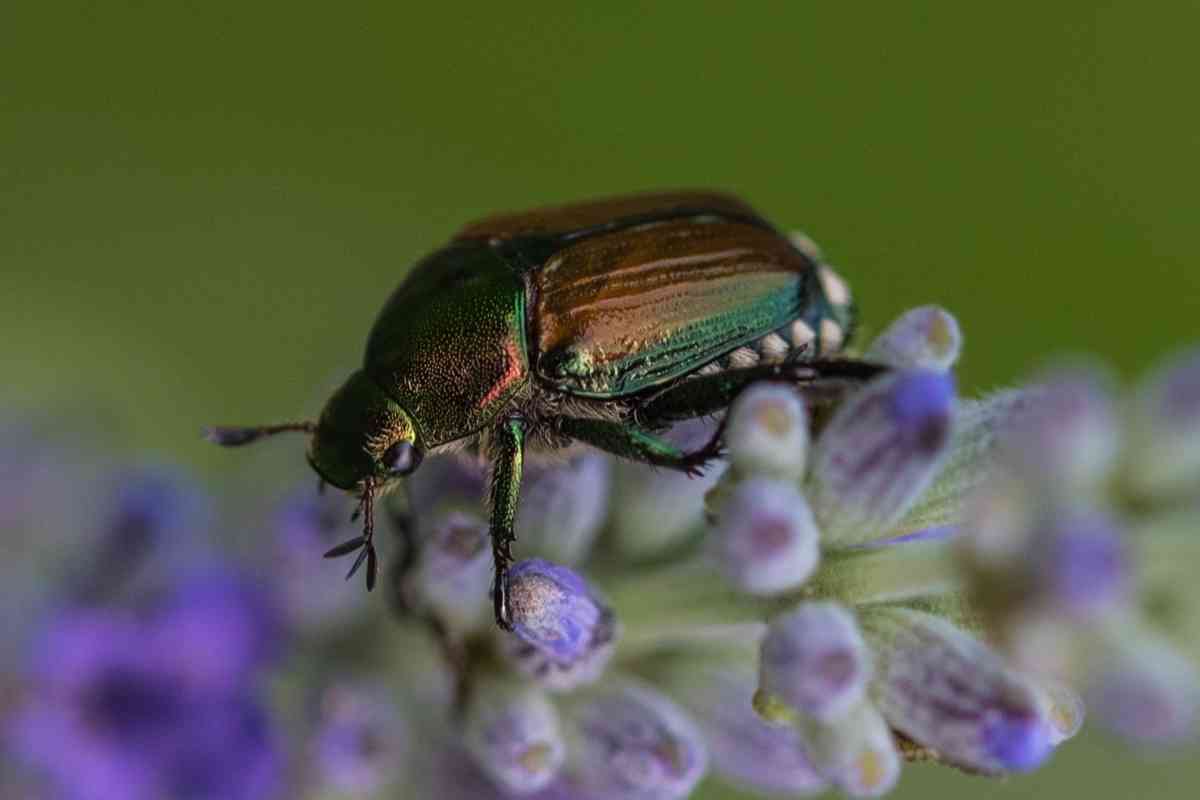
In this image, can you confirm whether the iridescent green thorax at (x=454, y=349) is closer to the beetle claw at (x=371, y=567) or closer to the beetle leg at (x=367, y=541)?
the beetle leg at (x=367, y=541)

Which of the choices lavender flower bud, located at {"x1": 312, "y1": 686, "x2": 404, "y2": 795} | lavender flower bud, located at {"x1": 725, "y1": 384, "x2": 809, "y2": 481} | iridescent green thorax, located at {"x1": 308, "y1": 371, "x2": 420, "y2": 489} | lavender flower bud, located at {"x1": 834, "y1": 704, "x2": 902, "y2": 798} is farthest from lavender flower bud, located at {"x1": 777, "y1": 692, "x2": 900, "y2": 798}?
lavender flower bud, located at {"x1": 312, "y1": 686, "x2": 404, "y2": 795}

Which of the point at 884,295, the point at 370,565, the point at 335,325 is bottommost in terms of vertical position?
the point at 335,325

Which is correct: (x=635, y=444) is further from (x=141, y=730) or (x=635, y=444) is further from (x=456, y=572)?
(x=141, y=730)

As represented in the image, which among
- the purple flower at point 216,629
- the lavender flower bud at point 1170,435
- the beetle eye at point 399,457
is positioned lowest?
the purple flower at point 216,629

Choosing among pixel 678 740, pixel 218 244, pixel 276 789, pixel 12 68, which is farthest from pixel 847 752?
pixel 12 68

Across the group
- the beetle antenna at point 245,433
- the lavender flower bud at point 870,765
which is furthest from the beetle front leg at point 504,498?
the lavender flower bud at point 870,765

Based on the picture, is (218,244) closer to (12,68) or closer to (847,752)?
(12,68)
